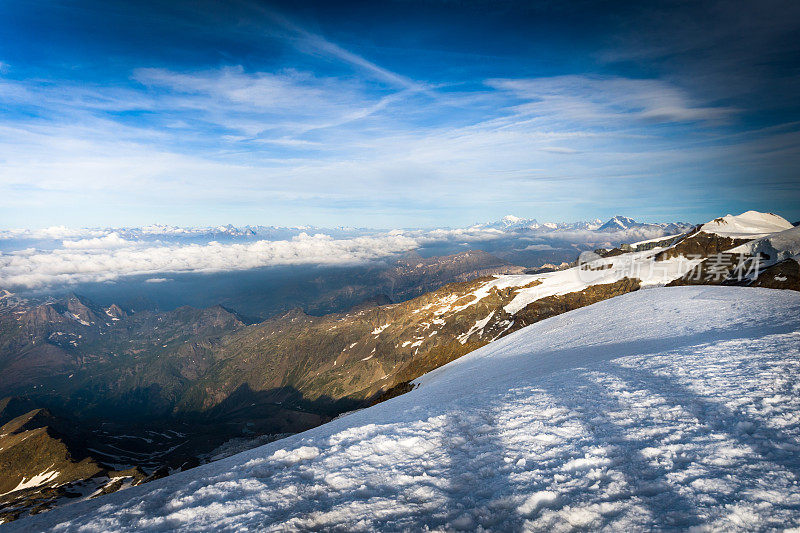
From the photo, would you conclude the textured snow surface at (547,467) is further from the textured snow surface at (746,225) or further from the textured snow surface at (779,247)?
the textured snow surface at (746,225)

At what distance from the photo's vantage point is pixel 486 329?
14288 centimetres

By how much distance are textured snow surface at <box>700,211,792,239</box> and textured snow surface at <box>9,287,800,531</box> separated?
184 m

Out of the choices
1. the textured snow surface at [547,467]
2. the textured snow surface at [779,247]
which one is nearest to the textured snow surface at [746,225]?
the textured snow surface at [779,247]

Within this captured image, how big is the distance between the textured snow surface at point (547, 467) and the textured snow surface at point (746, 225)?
18433cm

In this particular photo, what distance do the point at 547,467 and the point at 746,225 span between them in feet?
711

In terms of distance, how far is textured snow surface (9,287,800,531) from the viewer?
5.35 meters

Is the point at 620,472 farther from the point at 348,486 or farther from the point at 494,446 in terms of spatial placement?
the point at 348,486

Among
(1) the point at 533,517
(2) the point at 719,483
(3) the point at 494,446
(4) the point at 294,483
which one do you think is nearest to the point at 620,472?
(2) the point at 719,483

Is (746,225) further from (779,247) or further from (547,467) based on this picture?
(547,467)

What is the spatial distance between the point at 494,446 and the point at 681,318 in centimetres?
1749

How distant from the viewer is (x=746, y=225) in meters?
156

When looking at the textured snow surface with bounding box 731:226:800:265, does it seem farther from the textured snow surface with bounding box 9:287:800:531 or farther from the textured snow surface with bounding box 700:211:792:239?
the textured snow surface with bounding box 9:287:800:531

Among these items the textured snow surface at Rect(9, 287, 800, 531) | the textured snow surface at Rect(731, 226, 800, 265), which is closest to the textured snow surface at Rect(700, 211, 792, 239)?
the textured snow surface at Rect(731, 226, 800, 265)

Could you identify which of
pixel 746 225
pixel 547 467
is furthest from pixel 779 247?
pixel 547 467
